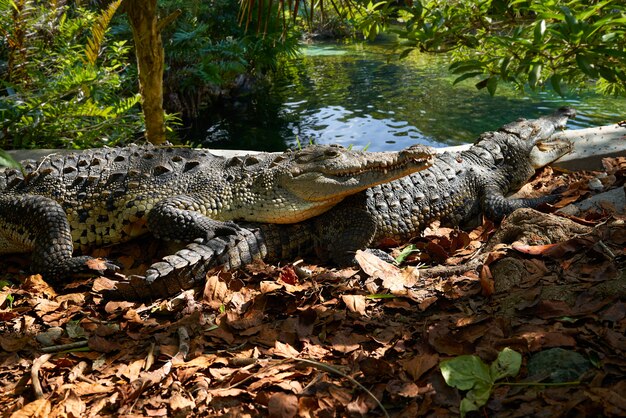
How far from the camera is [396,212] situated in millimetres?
4207

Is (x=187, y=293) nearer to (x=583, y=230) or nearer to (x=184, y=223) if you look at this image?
(x=184, y=223)

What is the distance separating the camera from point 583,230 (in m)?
3.22

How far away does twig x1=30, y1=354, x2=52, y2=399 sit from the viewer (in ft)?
7.54

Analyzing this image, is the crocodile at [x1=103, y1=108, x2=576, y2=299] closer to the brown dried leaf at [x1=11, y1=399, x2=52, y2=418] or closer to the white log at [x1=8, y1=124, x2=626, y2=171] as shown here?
the white log at [x1=8, y1=124, x2=626, y2=171]

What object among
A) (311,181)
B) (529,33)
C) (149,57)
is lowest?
(311,181)

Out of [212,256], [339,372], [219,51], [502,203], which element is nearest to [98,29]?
[212,256]

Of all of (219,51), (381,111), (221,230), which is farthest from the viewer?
(219,51)

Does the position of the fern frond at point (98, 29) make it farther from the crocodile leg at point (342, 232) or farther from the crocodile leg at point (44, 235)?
the crocodile leg at point (342, 232)

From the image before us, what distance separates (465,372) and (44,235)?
9.79 ft

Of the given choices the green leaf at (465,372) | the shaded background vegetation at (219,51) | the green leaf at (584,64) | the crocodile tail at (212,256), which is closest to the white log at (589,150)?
the shaded background vegetation at (219,51)

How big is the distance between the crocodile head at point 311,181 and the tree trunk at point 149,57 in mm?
1998

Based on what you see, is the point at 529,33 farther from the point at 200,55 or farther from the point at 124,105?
the point at 200,55

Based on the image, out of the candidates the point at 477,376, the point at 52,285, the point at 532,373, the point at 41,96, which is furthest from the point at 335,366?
the point at 41,96

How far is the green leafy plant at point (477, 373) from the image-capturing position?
75.2 inches
